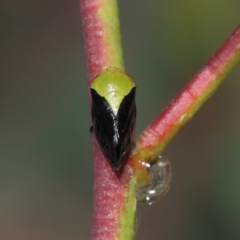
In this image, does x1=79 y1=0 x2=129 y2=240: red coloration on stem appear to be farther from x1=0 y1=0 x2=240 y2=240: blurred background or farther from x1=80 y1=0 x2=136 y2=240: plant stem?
x1=0 y1=0 x2=240 y2=240: blurred background

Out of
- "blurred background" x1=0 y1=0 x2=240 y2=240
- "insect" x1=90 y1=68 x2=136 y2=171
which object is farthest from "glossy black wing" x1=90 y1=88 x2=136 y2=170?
"blurred background" x1=0 y1=0 x2=240 y2=240

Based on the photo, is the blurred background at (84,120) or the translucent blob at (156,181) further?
the blurred background at (84,120)

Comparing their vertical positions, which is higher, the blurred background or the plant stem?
the plant stem

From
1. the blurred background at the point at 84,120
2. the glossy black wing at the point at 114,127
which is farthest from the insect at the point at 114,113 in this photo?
the blurred background at the point at 84,120

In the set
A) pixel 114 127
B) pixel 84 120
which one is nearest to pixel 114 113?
pixel 114 127

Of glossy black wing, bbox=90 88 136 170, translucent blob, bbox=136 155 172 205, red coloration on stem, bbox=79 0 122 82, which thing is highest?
red coloration on stem, bbox=79 0 122 82

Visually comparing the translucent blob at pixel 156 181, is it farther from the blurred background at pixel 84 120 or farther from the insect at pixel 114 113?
the blurred background at pixel 84 120

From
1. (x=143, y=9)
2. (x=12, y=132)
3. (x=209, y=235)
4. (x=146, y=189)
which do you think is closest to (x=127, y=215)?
(x=146, y=189)

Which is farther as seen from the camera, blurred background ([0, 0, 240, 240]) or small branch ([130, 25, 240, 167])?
blurred background ([0, 0, 240, 240])
